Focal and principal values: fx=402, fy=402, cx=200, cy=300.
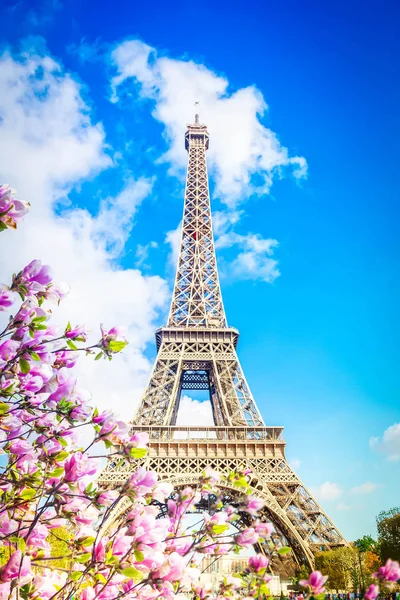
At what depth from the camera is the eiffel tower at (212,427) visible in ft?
74.9

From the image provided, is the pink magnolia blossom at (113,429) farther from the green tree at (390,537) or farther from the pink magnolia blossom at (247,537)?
the green tree at (390,537)

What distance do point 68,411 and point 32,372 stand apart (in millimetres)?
327

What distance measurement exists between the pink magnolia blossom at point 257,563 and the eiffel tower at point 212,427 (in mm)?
15984

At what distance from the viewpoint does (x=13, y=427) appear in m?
2.36

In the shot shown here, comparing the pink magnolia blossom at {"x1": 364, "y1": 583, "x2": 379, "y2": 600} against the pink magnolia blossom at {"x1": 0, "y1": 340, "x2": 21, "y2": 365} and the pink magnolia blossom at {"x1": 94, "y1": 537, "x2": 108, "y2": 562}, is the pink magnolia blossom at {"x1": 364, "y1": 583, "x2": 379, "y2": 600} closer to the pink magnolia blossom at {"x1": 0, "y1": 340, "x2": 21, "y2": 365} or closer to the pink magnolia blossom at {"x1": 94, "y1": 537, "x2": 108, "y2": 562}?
the pink magnolia blossom at {"x1": 94, "y1": 537, "x2": 108, "y2": 562}

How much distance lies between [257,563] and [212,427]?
25.0m

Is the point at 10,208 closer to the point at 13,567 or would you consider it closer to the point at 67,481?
the point at 67,481

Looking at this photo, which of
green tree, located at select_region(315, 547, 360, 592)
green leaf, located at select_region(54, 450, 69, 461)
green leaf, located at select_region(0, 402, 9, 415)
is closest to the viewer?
green leaf, located at select_region(0, 402, 9, 415)

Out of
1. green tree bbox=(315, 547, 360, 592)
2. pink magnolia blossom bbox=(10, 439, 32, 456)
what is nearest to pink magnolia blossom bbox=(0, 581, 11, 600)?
pink magnolia blossom bbox=(10, 439, 32, 456)

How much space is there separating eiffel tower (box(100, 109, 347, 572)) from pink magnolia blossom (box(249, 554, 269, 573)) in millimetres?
15984

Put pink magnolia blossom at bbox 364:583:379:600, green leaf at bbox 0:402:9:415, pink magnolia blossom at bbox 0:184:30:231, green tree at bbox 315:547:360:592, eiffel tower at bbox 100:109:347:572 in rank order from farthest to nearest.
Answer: eiffel tower at bbox 100:109:347:572 < green tree at bbox 315:547:360:592 < green leaf at bbox 0:402:9:415 < pink magnolia blossom at bbox 364:583:379:600 < pink magnolia blossom at bbox 0:184:30:231

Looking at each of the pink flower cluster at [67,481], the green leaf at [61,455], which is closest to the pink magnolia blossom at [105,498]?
the pink flower cluster at [67,481]

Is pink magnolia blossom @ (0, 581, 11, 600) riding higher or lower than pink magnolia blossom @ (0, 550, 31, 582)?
lower

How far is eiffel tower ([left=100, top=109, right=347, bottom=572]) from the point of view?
2283 centimetres
